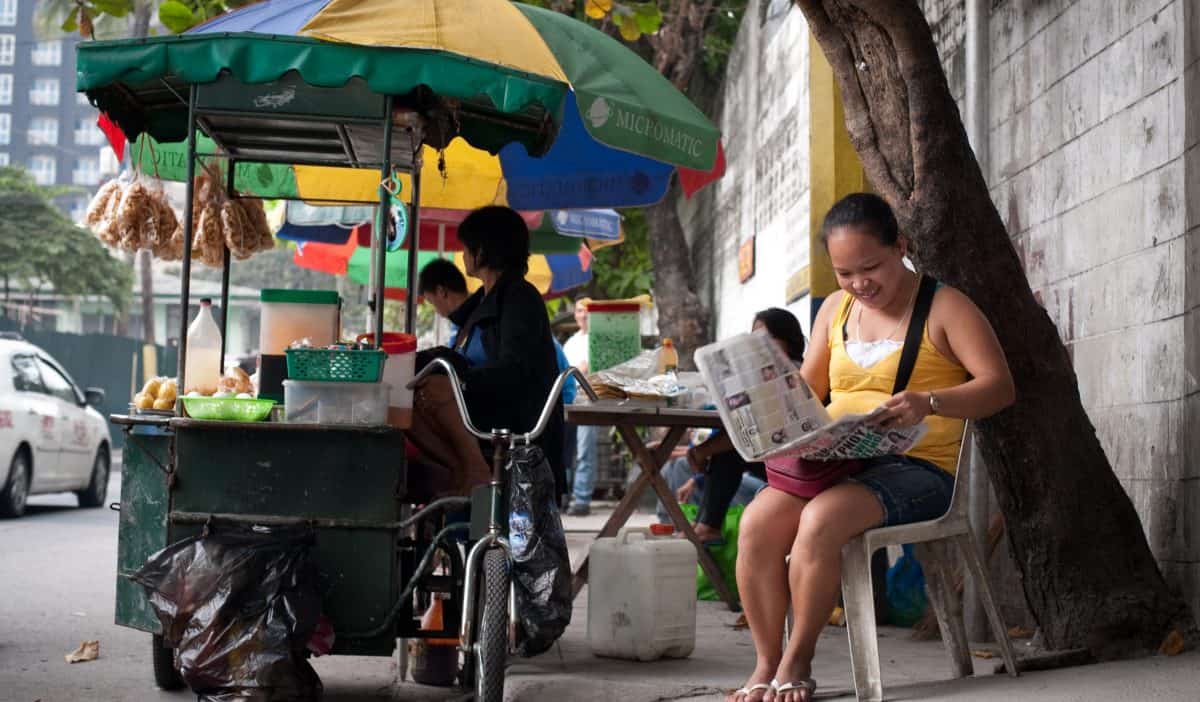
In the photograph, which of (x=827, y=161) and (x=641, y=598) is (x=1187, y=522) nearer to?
(x=641, y=598)

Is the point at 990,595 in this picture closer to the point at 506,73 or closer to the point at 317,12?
the point at 506,73

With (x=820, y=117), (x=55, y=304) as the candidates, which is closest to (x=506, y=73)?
(x=820, y=117)

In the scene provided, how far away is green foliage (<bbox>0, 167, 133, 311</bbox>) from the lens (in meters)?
46.1

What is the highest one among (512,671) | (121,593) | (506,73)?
(506,73)

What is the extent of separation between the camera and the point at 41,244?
46.1m

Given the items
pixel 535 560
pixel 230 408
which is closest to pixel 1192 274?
pixel 535 560

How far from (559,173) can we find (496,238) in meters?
2.03

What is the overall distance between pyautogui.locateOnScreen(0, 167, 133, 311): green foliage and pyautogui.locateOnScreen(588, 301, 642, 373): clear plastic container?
41.6 m

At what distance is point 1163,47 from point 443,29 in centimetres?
248

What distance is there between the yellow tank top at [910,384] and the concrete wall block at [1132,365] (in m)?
0.75

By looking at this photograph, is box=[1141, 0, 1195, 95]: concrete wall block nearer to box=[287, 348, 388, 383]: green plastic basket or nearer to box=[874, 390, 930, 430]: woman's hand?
box=[874, 390, 930, 430]: woman's hand

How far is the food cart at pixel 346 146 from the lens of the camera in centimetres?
459

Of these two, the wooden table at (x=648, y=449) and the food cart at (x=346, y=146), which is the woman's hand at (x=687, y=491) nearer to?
the wooden table at (x=648, y=449)

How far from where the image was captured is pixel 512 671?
5512 millimetres
